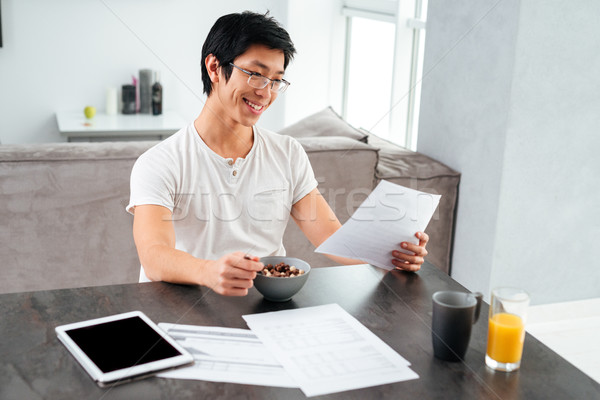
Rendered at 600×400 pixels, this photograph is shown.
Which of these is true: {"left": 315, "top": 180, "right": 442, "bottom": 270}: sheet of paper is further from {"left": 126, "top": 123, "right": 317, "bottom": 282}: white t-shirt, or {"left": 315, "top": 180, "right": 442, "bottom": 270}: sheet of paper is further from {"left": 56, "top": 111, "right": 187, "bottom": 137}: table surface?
{"left": 56, "top": 111, "right": 187, "bottom": 137}: table surface

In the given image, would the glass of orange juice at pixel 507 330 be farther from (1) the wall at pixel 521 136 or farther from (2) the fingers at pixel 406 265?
(1) the wall at pixel 521 136

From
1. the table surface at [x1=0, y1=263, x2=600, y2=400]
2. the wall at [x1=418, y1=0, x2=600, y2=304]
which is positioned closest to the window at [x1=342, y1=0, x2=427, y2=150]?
the wall at [x1=418, y1=0, x2=600, y2=304]

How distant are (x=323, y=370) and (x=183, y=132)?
2.70 feet

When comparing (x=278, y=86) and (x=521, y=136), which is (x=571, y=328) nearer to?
(x=521, y=136)

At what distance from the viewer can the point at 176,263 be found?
3.96 ft

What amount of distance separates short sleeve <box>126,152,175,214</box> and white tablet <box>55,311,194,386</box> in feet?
1.28

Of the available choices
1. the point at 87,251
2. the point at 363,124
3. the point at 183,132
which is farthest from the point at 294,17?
the point at 183,132

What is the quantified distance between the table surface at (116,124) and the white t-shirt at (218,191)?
2.29 metres

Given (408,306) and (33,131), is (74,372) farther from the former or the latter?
(33,131)

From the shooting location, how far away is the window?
11.1 feet

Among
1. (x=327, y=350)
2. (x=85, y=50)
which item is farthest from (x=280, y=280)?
(x=85, y=50)

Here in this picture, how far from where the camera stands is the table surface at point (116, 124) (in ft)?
12.0

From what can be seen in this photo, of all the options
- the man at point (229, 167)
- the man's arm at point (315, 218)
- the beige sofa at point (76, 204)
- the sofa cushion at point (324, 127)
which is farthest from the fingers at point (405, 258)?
the sofa cushion at point (324, 127)

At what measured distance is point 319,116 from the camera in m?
2.85
